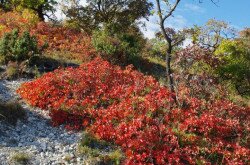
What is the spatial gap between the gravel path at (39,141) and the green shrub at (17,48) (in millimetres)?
5751

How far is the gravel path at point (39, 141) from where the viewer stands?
14.3 meters

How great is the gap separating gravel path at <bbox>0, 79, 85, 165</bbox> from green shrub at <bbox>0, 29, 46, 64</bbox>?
18.9 feet

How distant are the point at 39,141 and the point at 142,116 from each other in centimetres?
395

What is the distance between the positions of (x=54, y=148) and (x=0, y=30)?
1544 cm

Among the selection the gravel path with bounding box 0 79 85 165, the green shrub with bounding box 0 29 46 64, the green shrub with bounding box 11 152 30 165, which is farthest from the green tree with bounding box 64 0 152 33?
the green shrub with bounding box 11 152 30 165

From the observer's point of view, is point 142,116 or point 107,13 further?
point 107,13

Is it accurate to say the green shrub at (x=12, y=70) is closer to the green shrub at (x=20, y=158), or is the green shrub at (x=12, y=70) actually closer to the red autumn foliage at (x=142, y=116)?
the red autumn foliage at (x=142, y=116)

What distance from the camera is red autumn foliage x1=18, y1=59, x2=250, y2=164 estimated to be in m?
15.3

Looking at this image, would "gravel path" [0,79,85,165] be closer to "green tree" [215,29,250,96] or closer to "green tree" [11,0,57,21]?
"green tree" [215,29,250,96]

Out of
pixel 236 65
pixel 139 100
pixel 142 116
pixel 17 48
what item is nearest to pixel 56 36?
pixel 17 48

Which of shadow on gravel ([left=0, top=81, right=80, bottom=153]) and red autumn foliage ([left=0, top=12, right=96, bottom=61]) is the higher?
red autumn foliage ([left=0, top=12, right=96, bottom=61])

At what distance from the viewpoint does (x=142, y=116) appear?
1691cm

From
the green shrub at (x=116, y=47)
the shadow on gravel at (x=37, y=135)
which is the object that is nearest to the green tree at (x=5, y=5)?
the green shrub at (x=116, y=47)

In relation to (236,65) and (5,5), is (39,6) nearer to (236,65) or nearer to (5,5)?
(5,5)
